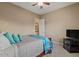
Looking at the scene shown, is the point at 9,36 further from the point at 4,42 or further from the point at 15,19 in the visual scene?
the point at 15,19

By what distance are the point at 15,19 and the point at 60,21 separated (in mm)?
1004

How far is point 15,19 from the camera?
1972mm

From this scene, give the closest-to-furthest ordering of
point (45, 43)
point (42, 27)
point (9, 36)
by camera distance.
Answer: point (9, 36) → point (42, 27) → point (45, 43)

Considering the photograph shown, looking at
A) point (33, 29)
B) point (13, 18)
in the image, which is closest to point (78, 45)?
point (33, 29)

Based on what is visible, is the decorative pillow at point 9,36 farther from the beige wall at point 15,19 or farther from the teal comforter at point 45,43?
the teal comforter at point 45,43

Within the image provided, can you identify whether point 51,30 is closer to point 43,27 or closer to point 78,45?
point 43,27

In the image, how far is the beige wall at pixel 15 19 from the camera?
1.83 m

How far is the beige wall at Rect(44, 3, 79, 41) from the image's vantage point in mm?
2295

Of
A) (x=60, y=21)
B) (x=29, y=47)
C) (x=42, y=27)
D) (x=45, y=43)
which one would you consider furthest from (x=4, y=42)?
(x=60, y=21)

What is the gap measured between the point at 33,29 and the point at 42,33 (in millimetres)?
203

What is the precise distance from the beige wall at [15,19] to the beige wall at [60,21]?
1.16 ft

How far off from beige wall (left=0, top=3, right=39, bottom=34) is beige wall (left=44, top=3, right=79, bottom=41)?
1.16 feet

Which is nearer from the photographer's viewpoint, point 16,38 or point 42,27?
point 16,38

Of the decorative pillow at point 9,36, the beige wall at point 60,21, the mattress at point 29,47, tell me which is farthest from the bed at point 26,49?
the beige wall at point 60,21
